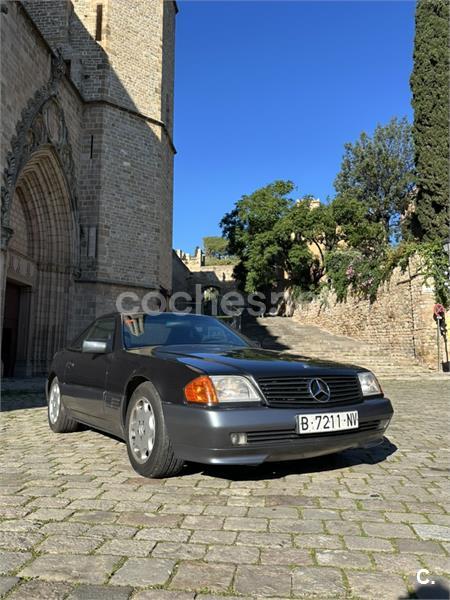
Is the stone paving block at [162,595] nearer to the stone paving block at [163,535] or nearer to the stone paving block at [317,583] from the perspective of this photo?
the stone paving block at [317,583]

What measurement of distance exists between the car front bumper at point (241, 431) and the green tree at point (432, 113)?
20.2 metres

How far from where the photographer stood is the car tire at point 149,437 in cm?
352

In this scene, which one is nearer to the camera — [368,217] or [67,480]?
[67,480]

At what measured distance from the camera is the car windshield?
4.54 meters

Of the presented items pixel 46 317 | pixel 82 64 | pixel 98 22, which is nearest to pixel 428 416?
pixel 46 317

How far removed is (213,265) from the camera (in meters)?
53.4

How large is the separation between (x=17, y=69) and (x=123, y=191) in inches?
248

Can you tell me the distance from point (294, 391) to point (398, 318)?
18294mm

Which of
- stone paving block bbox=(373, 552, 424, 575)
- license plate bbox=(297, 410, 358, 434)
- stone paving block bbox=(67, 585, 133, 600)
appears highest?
license plate bbox=(297, 410, 358, 434)

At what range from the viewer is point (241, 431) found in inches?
126

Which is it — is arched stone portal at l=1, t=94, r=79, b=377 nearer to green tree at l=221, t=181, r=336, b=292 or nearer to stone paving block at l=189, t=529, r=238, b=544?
stone paving block at l=189, t=529, r=238, b=544

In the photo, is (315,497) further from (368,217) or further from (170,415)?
(368,217)

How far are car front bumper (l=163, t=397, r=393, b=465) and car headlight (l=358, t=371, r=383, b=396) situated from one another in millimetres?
587

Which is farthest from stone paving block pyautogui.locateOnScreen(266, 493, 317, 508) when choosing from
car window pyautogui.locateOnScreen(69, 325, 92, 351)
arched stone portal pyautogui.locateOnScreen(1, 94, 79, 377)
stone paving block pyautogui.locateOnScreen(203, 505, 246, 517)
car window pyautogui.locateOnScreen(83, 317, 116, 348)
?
arched stone portal pyautogui.locateOnScreen(1, 94, 79, 377)
